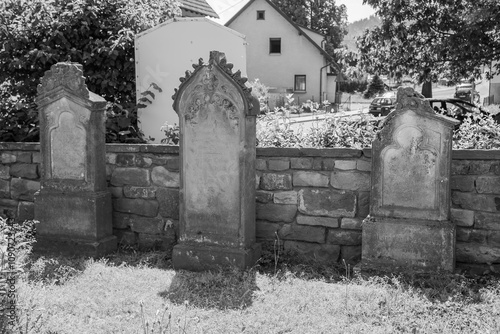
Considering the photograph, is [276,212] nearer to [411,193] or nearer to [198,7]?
[411,193]

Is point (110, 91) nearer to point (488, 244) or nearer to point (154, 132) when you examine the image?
point (154, 132)

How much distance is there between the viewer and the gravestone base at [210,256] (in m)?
5.18

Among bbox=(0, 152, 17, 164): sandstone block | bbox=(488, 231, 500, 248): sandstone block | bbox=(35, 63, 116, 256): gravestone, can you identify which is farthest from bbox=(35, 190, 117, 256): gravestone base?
bbox=(488, 231, 500, 248): sandstone block

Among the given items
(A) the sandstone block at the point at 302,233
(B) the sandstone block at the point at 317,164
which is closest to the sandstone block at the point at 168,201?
(A) the sandstone block at the point at 302,233

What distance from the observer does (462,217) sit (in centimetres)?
496

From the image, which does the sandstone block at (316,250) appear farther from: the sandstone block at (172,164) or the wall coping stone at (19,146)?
the wall coping stone at (19,146)

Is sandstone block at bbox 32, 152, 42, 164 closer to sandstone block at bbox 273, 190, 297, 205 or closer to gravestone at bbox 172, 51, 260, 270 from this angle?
gravestone at bbox 172, 51, 260, 270

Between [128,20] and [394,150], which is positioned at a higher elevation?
[128,20]

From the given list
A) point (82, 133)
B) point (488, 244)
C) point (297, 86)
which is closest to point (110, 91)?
point (82, 133)

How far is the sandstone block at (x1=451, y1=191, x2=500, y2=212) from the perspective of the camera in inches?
191

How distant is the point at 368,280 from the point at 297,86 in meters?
34.2

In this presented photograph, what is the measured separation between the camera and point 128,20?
328 inches

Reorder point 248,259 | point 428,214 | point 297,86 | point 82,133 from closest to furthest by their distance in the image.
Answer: point 428,214
point 248,259
point 82,133
point 297,86

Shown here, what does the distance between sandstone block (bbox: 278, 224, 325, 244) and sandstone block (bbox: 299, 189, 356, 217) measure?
153 millimetres
